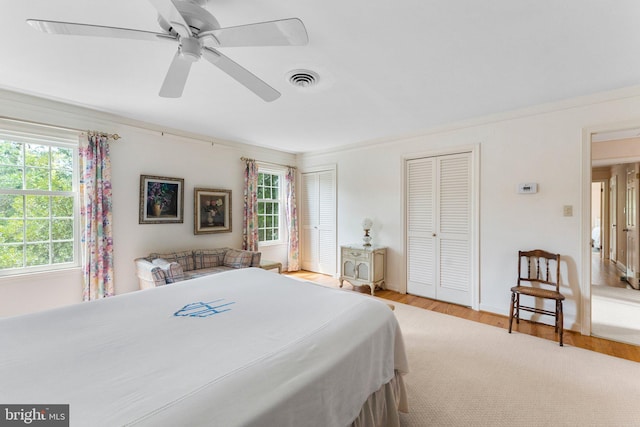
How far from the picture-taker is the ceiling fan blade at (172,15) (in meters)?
1.20

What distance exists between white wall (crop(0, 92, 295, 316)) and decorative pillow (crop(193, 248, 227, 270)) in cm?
24

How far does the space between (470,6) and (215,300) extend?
2380 millimetres

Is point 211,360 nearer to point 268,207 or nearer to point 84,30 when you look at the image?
point 84,30

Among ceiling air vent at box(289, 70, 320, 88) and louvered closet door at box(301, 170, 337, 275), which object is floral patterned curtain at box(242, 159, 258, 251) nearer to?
louvered closet door at box(301, 170, 337, 275)

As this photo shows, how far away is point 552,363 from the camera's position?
7.69 feet

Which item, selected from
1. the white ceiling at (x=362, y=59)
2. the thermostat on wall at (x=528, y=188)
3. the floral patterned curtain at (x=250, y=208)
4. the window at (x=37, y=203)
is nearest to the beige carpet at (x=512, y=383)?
the thermostat on wall at (x=528, y=188)

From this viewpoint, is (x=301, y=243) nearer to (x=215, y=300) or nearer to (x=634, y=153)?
(x=215, y=300)

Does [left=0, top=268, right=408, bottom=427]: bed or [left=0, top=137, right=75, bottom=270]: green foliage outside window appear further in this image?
[left=0, top=137, right=75, bottom=270]: green foliage outside window

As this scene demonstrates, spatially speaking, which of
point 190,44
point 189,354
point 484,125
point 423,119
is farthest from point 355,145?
point 189,354

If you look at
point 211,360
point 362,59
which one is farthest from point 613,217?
point 211,360

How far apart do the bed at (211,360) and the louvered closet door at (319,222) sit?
3.36 m

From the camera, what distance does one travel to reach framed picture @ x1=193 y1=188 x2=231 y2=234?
417 centimetres

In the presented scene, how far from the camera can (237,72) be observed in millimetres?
1754

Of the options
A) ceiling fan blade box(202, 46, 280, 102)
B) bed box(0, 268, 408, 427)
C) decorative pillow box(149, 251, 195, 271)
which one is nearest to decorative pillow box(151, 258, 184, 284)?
decorative pillow box(149, 251, 195, 271)
